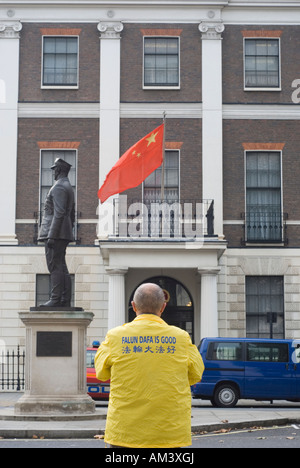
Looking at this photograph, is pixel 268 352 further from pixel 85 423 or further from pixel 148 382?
pixel 148 382

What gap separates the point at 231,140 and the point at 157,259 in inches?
209

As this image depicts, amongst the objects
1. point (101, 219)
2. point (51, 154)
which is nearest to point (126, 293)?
point (101, 219)

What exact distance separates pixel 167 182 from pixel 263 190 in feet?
10.6

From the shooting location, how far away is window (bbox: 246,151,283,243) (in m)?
26.9

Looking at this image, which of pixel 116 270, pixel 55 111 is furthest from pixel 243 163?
pixel 55 111

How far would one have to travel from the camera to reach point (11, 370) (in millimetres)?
25469

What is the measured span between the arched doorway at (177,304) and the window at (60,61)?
24.2 ft

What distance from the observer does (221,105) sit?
27.2 m

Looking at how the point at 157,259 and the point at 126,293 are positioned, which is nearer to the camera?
the point at 157,259

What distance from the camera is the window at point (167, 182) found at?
88.2ft

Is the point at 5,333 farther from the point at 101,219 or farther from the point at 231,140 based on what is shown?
the point at 231,140

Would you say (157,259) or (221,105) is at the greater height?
(221,105)

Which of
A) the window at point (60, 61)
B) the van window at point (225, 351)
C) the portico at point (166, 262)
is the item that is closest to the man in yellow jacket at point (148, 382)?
the van window at point (225, 351)

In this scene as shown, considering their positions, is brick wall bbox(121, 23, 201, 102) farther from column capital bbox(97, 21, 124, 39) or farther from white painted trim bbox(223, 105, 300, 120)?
white painted trim bbox(223, 105, 300, 120)
